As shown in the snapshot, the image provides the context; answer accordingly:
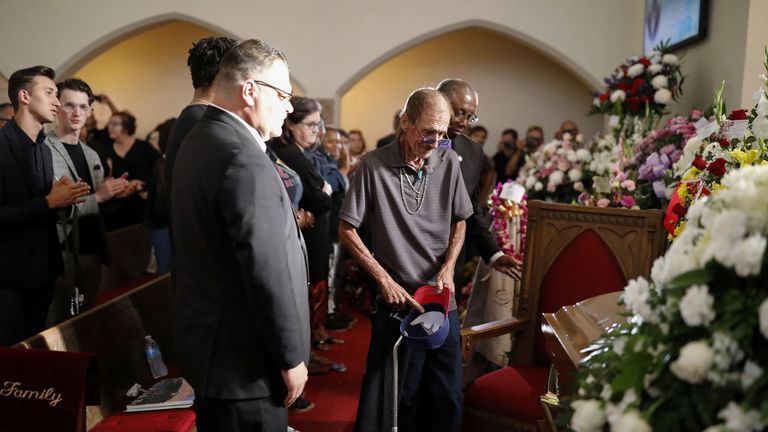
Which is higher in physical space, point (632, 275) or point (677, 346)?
point (677, 346)

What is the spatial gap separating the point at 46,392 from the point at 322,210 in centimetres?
183

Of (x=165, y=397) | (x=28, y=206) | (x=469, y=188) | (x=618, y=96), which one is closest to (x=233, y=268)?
(x=165, y=397)

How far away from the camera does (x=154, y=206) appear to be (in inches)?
178

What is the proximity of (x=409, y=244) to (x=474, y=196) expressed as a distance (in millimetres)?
699

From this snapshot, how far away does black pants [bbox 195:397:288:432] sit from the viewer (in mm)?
1666

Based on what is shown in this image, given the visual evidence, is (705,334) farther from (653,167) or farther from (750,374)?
(653,167)

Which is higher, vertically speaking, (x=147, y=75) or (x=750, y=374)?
(x=147, y=75)

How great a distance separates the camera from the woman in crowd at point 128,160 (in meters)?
5.62

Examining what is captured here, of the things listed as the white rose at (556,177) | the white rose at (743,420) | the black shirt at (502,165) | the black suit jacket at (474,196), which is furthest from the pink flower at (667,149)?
the black shirt at (502,165)

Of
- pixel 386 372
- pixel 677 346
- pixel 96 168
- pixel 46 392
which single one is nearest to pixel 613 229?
pixel 386 372

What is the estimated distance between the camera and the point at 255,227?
1.54m

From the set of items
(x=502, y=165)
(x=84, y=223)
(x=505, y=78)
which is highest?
(x=505, y=78)

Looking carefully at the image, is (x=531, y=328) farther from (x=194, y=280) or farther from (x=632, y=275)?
(x=194, y=280)

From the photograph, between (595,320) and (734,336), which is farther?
(595,320)
